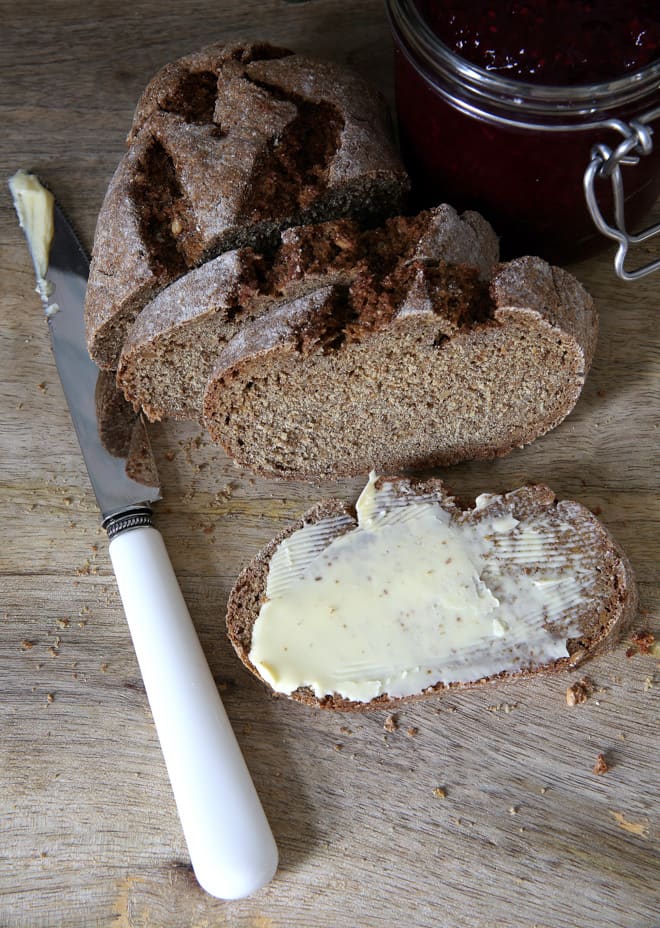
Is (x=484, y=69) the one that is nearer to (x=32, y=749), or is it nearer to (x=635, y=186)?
(x=635, y=186)

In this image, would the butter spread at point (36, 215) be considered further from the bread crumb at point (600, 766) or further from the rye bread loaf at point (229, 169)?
the bread crumb at point (600, 766)

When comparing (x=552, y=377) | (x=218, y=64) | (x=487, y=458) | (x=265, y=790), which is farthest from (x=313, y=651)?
(x=218, y=64)

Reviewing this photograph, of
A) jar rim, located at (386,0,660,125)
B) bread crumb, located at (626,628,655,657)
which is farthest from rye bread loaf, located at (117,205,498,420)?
bread crumb, located at (626,628,655,657)

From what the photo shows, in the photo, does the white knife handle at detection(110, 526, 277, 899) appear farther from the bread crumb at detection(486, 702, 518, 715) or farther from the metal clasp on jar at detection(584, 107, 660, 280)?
the metal clasp on jar at detection(584, 107, 660, 280)

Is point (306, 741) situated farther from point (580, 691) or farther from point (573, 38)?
point (573, 38)

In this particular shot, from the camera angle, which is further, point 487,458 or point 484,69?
point 487,458

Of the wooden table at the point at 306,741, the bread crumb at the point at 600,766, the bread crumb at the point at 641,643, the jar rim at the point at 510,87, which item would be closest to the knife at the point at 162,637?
the wooden table at the point at 306,741

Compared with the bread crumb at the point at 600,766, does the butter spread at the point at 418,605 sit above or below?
above

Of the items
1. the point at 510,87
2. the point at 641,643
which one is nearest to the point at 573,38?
the point at 510,87
